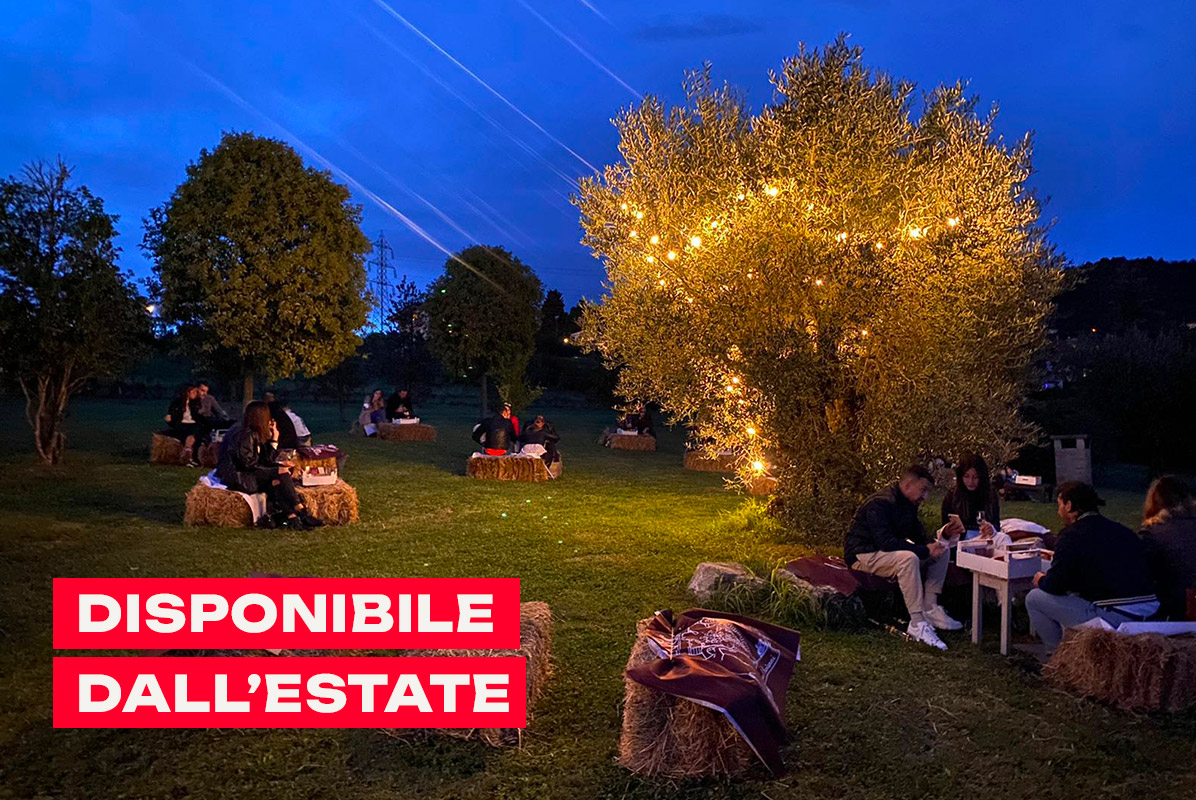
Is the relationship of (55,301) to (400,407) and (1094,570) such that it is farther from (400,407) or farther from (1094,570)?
(1094,570)

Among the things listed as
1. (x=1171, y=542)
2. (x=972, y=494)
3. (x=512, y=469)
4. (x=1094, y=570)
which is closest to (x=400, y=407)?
(x=512, y=469)

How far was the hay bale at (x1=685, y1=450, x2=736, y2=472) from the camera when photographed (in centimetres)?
1764

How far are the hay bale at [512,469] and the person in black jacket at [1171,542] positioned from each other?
10.6 metres

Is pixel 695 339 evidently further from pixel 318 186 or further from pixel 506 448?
pixel 318 186

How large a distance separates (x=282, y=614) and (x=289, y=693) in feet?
3.97

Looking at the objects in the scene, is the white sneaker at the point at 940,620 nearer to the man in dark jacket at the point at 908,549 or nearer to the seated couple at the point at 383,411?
the man in dark jacket at the point at 908,549

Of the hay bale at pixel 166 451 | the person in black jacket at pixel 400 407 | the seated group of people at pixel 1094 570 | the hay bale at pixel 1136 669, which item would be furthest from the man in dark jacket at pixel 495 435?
the hay bale at pixel 1136 669

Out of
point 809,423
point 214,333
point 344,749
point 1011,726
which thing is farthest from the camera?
point 214,333

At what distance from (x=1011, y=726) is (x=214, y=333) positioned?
14.2 meters

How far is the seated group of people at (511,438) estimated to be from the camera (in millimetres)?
15477

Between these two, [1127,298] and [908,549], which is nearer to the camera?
[908,549]

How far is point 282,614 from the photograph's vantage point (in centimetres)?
611

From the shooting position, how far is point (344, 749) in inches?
171

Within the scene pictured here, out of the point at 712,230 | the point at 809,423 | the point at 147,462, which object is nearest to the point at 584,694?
the point at 809,423
